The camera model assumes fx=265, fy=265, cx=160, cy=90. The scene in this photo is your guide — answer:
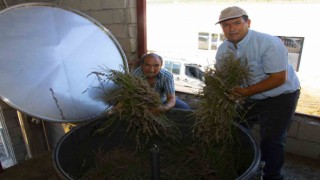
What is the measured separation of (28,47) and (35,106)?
1.42 feet

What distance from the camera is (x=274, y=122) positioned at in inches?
76.0

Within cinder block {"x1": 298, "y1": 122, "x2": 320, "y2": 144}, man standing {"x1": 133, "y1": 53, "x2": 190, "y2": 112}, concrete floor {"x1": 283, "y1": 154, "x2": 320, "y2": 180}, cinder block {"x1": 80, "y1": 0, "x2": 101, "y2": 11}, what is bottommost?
concrete floor {"x1": 283, "y1": 154, "x2": 320, "y2": 180}

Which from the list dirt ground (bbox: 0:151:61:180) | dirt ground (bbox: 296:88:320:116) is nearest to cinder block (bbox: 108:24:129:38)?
dirt ground (bbox: 0:151:61:180)

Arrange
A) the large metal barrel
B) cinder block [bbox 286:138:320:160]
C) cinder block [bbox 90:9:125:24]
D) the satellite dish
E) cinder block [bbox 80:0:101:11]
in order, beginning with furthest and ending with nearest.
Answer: cinder block [bbox 80:0:101:11] → cinder block [bbox 90:9:125:24] → cinder block [bbox 286:138:320:160] → the satellite dish → the large metal barrel

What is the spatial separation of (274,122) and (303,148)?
36.1 inches

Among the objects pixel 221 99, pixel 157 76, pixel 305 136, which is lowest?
pixel 305 136

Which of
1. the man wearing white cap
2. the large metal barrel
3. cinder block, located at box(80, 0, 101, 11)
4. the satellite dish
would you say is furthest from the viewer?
cinder block, located at box(80, 0, 101, 11)

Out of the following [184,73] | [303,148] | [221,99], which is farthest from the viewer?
[184,73]

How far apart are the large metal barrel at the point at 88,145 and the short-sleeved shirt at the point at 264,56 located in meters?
0.44

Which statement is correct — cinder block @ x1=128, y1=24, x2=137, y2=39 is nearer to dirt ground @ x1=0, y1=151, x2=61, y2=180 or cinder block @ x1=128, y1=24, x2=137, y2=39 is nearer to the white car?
the white car

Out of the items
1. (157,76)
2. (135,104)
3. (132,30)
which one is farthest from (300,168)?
(132,30)

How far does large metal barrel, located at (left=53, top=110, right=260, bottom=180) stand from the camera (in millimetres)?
1471

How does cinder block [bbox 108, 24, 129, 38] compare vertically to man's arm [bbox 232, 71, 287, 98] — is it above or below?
above

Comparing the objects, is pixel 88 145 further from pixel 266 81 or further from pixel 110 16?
pixel 110 16
